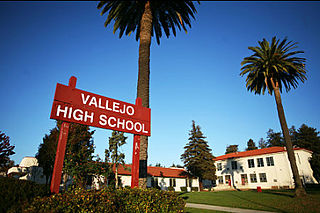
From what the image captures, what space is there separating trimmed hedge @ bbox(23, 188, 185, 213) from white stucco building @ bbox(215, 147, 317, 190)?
129 ft

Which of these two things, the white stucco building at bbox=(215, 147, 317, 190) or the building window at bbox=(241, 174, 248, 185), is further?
the building window at bbox=(241, 174, 248, 185)

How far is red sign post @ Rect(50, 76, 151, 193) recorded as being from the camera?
18.9 feet

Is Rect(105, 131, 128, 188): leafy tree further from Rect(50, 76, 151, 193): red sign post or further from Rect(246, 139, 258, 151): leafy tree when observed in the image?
Rect(246, 139, 258, 151): leafy tree

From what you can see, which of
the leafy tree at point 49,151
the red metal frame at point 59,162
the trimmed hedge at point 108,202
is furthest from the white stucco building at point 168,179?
the red metal frame at point 59,162

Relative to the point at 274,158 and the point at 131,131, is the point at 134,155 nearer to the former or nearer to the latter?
the point at 131,131

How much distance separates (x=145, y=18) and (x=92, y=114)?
31.2ft

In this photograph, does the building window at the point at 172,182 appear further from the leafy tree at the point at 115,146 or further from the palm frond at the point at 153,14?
the palm frond at the point at 153,14

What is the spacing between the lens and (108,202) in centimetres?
484

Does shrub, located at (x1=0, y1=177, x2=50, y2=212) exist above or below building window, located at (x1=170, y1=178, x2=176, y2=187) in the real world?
above

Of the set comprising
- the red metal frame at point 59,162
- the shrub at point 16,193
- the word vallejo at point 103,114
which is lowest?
the shrub at point 16,193

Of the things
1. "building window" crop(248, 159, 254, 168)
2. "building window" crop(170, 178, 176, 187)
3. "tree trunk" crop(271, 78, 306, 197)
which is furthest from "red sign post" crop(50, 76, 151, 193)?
"building window" crop(248, 159, 254, 168)

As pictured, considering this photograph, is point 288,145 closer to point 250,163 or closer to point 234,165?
point 250,163

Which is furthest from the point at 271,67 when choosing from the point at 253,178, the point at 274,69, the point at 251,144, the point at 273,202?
the point at 251,144

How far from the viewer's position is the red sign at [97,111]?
20.0 ft
